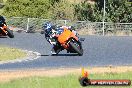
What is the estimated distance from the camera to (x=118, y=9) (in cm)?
3806

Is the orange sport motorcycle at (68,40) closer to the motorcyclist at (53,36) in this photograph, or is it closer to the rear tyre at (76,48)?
the rear tyre at (76,48)

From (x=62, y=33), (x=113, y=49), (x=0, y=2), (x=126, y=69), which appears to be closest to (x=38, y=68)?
(x=126, y=69)

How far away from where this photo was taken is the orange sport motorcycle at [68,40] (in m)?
20.0

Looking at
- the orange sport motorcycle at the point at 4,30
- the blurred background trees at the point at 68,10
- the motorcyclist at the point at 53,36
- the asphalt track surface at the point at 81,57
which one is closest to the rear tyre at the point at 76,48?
the asphalt track surface at the point at 81,57

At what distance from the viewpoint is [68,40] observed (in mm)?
19969

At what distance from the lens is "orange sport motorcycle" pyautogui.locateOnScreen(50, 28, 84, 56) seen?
2000 cm

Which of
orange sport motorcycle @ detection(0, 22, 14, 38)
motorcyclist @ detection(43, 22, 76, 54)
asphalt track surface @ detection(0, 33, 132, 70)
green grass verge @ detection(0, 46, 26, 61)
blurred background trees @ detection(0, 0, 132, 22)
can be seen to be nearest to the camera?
asphalt track surface @ detection(0, 33, 132, 70)

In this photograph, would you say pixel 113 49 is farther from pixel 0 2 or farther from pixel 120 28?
pixel 0 2

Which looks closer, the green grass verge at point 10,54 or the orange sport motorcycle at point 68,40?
the green grass verge at point 10,54

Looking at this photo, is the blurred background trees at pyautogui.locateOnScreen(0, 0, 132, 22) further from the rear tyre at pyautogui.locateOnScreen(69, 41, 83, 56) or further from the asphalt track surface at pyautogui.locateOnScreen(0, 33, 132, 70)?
the rear tyre at pyautogui.locateOnScreen(69, 41, 83, 56)

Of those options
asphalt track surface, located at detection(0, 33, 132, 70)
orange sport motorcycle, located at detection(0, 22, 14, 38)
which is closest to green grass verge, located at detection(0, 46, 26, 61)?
asphalt track surface, located at detection(0, 33, 132, 70)

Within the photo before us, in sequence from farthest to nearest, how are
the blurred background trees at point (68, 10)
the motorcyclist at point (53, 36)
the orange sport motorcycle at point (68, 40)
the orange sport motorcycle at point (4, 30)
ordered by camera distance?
the blurred background trees at point (68, 10) < the orange sport motorcycle at point (4, 30) < the motorcyclist at point (53, 36) < the orange sport motorcycle at point (68, 40)

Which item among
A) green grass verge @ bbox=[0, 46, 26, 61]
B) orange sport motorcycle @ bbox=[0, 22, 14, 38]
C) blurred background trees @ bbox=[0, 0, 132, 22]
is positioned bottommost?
blurred background trees @ bbox=[0, 0, 132, 22]

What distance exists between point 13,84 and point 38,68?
4.36 metres
